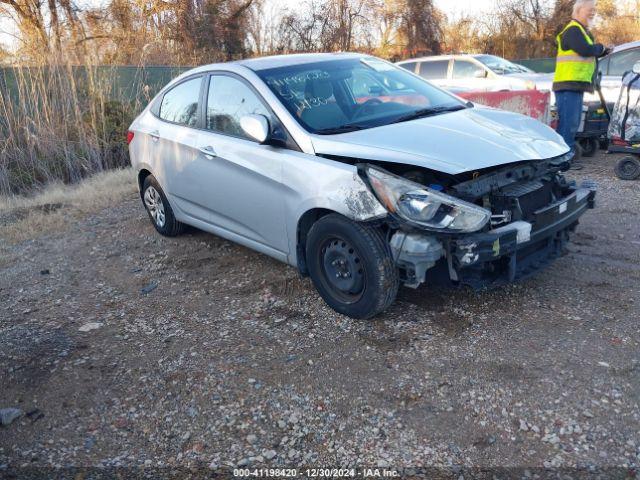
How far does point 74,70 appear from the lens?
991 centimetres

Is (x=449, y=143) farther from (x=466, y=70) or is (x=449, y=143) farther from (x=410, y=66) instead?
(x=410, y=66)

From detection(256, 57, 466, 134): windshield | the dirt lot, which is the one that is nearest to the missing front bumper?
the dirt lot

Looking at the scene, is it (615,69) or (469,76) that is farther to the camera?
(469,76)

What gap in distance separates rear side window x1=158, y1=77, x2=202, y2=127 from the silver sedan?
0.03 m

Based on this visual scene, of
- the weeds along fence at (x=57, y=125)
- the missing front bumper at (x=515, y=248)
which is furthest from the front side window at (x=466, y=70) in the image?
the missing front bumper at (x=515, y=248)

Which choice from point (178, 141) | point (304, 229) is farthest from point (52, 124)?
point (304, 229)

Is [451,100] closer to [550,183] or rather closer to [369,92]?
[369,92]

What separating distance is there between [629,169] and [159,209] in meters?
5.56

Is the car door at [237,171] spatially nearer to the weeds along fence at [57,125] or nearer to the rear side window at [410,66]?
the weeds along fence at [57,125]

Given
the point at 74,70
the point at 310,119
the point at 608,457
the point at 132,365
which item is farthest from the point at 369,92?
the point at 74,70

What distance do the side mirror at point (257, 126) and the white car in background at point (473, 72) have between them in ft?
28.1

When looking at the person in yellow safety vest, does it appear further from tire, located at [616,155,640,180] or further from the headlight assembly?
the headlight assembly

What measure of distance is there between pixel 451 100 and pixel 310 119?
4.44ft

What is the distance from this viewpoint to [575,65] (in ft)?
22.4
